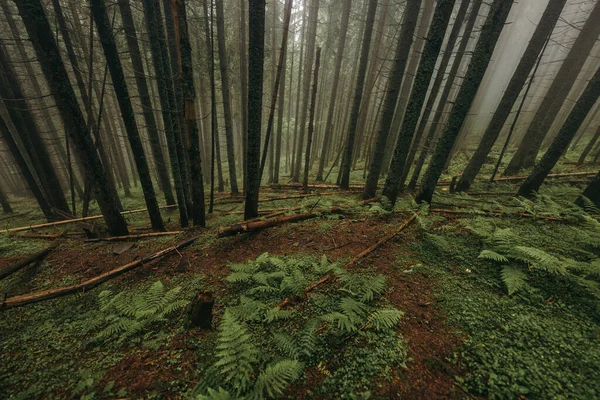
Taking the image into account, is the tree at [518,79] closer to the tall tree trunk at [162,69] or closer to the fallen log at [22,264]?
the tall tree trunk at [162,69]

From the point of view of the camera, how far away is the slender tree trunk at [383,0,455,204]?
5746 mm

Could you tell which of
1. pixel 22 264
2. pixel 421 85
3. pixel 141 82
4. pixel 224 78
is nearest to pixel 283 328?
pixel 22 264

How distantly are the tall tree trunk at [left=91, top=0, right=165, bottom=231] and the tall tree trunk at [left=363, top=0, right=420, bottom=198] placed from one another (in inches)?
317

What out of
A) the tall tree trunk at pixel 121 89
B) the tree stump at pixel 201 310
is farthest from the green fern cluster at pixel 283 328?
the tall tree trunk at pixel 121 89

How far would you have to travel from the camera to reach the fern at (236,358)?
2.35m

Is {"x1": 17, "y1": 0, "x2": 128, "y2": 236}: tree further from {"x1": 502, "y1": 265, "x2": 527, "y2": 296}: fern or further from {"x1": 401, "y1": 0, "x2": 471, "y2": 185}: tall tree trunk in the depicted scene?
{"x1": 401, "y1": 0, "x2": 471, "y2": 185}: tall tree trunk

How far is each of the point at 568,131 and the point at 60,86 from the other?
1413cm

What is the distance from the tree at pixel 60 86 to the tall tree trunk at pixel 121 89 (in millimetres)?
919

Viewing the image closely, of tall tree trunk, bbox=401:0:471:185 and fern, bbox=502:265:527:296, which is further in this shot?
tall tree trunk, bbox=401:0:471:185

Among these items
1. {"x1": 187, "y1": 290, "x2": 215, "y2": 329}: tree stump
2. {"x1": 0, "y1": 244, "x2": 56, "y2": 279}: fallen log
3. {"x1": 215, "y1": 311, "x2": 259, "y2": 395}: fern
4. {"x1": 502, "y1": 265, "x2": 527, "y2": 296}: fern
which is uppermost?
{"x1": 502, "y1": 265, "x2": 527, "y2": 296}: fern

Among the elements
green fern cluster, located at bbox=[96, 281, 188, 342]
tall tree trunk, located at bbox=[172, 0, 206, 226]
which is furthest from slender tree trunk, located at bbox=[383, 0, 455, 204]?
green fern cluster, located at bbox=[96, 281, 188, 342]

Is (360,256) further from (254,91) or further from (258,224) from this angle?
(254,91)

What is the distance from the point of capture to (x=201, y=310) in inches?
130

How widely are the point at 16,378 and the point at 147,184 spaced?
5.29 m
